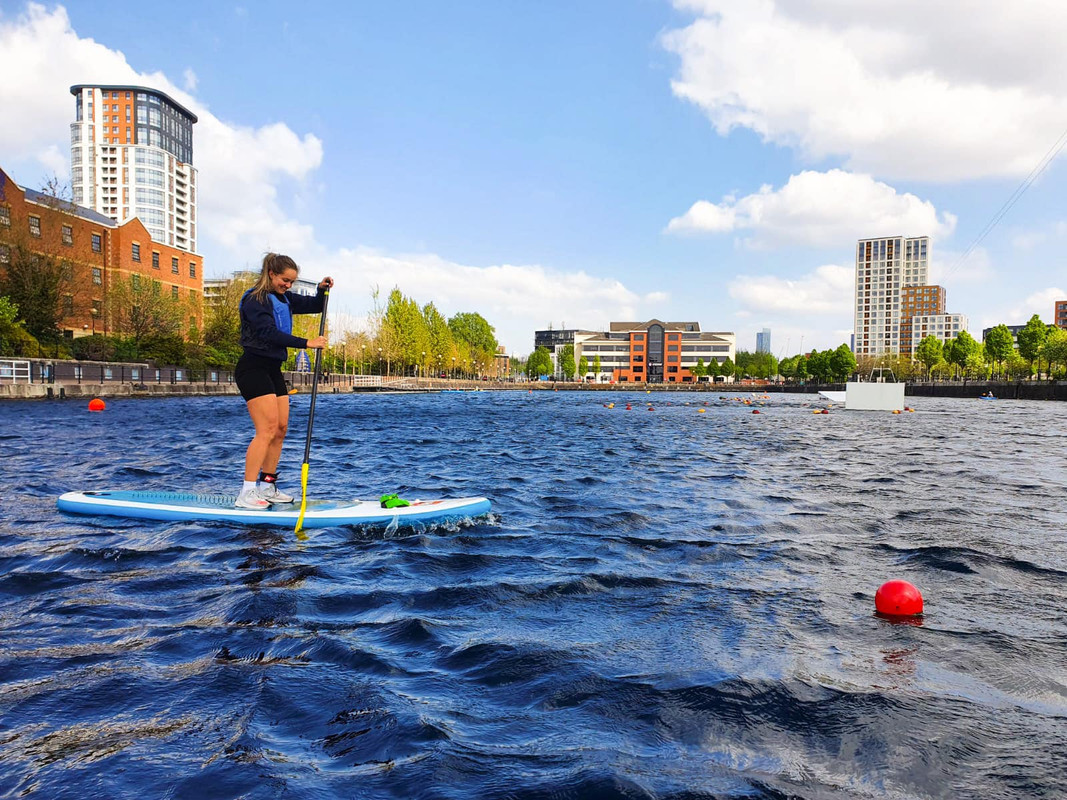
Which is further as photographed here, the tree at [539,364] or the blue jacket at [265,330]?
the tree at [539,364]

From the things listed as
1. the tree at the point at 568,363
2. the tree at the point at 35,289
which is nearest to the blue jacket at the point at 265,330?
the tree at the point at 35,289

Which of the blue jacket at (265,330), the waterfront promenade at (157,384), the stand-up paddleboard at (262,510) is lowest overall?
the stand-up paddleboard at (262,510)

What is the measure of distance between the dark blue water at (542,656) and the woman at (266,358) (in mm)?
722

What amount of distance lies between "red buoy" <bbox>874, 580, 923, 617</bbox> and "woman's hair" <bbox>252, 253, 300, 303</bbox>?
6.24 m

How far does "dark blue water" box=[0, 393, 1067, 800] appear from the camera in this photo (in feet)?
8.80

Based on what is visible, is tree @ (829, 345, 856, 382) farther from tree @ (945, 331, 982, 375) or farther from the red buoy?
the red buoy

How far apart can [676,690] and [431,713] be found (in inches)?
48.9

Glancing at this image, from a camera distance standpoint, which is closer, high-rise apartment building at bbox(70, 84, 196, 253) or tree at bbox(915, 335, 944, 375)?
tree at bbox(915, 335, 944, 375)

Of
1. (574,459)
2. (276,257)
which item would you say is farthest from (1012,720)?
(574,459)

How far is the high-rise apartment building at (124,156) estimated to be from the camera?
491 ft

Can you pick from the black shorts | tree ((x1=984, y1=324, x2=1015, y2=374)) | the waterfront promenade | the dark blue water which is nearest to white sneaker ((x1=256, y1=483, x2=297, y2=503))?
the dark blue water

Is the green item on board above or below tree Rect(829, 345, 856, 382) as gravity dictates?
below

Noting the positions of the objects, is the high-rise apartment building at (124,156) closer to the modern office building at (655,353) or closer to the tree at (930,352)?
the modern office building at (655,353)

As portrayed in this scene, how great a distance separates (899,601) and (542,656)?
2.64m
